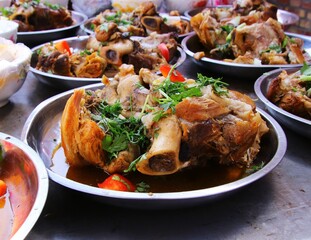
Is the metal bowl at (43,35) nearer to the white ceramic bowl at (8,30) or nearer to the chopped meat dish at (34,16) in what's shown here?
the chopped meat dish at (34,16)

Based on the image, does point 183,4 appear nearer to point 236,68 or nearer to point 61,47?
point 61,47

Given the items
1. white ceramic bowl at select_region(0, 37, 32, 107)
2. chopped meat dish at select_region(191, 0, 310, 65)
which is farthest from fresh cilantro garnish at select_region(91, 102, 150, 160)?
chopped meat dish at select_region(191, 0, 310, 65)

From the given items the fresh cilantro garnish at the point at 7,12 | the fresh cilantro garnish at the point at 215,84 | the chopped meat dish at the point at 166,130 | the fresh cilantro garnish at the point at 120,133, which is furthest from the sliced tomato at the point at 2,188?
the fresh cilantro garnish at the point at 7,12

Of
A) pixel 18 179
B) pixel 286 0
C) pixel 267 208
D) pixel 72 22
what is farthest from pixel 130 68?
pixel 286 0

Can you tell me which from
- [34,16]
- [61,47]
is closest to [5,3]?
[34,16]

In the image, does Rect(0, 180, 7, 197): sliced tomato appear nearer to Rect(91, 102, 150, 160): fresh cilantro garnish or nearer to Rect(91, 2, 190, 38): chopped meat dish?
Rect(91, 102, 150, 160): fresh cilantro garnish

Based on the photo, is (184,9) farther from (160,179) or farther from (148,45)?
(160,179)
